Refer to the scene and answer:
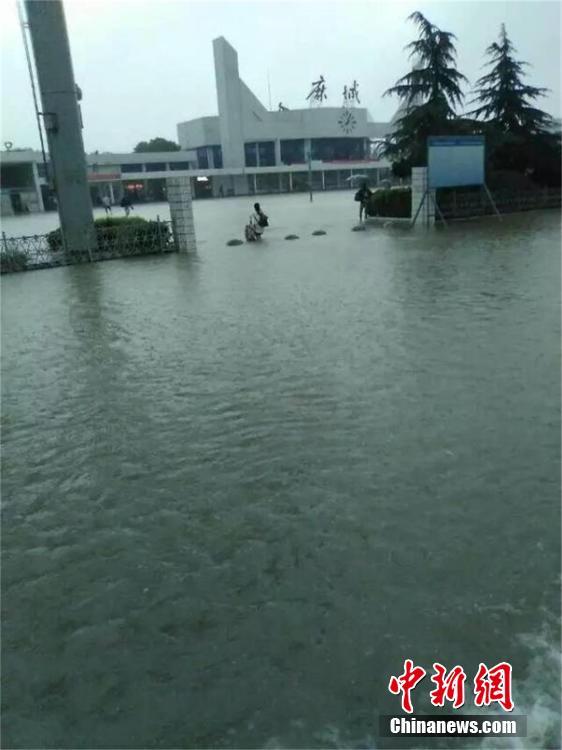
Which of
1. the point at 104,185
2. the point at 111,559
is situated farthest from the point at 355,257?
the point at 104,185

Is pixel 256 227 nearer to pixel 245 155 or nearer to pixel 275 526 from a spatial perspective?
pixel 275 526

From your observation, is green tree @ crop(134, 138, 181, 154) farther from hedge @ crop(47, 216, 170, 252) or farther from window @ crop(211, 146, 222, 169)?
hedge @ crop(47, 216, 170, 252)

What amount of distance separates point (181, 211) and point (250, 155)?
7306 centimetres

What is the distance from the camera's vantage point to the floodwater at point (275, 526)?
2676 millimetres

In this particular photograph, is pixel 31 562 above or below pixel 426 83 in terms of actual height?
below

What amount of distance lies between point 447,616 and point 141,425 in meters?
3.34

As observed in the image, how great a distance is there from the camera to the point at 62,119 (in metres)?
16.8

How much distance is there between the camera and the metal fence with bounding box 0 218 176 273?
1650 cm

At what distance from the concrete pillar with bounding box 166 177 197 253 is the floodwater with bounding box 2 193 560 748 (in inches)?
417

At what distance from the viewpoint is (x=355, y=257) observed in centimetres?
1557

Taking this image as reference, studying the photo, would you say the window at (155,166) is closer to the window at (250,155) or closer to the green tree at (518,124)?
the window at (250,155)

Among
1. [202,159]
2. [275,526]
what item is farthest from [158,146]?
[275,526]

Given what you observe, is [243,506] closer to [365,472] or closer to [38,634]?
[365,472]

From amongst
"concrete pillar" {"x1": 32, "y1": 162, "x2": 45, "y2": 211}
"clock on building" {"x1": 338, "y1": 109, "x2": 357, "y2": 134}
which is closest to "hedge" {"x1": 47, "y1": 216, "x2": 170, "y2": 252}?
"concrete pillar" {"x1": 32, "y1": 162, "x2": 45, "y2": 211}
